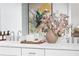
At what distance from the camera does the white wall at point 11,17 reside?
11.1 ft

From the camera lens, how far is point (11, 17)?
3.41m

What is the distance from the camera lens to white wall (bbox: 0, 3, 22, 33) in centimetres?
338

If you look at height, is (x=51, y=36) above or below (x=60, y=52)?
above

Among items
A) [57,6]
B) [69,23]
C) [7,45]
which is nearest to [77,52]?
[69,23]

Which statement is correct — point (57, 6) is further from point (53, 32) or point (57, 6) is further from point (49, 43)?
point (49, 43)

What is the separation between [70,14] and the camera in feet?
10.5

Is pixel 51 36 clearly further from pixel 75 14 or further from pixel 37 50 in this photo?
pixel 75 14

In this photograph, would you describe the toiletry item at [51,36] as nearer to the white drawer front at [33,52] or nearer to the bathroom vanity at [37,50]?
the bathroom vanity at [37,50]

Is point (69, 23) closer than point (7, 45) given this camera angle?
No

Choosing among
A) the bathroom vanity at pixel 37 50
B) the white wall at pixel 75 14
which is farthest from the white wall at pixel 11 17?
the white wall at pixel 75 14

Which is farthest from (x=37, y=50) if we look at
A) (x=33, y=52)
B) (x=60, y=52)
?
(x=60, y=52)

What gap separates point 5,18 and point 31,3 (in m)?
0.59

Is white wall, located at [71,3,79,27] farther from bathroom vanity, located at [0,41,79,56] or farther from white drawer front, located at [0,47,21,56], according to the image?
white drawer front, located at [0,47,21,56]

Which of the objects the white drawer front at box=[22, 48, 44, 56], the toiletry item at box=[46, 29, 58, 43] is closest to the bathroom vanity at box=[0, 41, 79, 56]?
the white drawer front at box=[22, 48, 44, 56]
